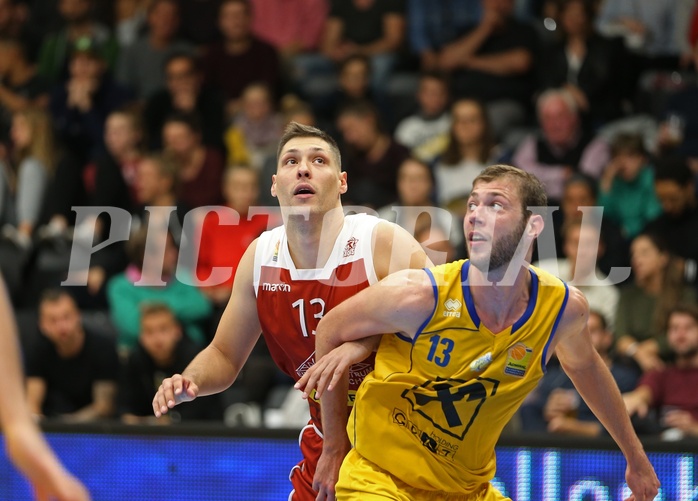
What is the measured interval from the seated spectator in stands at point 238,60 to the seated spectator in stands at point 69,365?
3160 mm

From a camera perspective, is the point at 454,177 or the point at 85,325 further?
the point at 454,177

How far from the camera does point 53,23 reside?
1316 cm

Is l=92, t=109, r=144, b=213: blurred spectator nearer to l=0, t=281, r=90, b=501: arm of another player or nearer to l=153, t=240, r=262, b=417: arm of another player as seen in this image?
l=153, t=240, r=262, b=417: arm of another player

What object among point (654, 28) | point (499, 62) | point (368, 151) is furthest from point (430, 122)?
point (654, 28)

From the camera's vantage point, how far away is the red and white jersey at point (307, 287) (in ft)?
18.0

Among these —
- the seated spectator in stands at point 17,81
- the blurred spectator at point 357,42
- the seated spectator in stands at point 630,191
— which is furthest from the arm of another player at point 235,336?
the seated spectator in stands at point 17,81

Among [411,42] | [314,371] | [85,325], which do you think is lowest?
[85,325]

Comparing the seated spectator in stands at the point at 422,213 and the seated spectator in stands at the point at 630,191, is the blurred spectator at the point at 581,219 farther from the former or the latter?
the seated spectator in stands at the point at 422,213

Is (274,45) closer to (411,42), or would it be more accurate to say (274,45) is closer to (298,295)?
(411,42)

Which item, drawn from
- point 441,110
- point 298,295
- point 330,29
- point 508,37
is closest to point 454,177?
point 441,110

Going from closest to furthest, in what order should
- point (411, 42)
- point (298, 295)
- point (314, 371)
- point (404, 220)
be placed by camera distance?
point (314, 371) < point (298, 295) < point (404, 220) < point (411, 42)

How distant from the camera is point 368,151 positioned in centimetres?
1044

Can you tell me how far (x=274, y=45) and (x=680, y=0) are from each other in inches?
156

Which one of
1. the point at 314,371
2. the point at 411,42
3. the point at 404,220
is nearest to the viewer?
the point at 314,371
